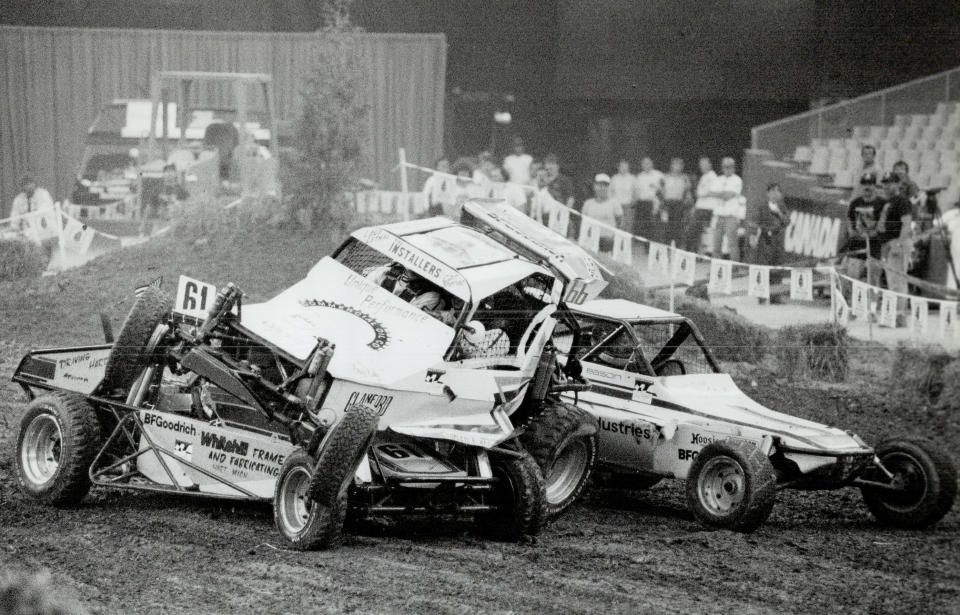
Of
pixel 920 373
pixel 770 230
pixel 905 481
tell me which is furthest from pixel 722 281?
pixel 905 481

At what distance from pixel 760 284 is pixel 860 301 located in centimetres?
120

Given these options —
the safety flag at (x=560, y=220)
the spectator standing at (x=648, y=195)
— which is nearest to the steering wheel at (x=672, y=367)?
the safety flag at (x=560, y=220)

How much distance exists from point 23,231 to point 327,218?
11.6ft

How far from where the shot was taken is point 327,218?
13.1 metres

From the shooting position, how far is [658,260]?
1434 cm

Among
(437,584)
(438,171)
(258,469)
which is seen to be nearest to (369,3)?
(438,171)

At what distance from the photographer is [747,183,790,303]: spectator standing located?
15.4 meters

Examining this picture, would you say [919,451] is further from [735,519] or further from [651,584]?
[651,584]

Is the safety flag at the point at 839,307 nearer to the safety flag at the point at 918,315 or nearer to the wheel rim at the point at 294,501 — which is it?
the safety flag at the point at 918,315

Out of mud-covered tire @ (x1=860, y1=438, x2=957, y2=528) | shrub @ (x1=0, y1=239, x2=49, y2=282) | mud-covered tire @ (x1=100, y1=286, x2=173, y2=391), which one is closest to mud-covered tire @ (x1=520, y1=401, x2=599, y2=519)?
mud-covered tire @ (x1=860, y1=438, x2=957, y2=528)

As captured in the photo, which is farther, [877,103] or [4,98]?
[877,103]

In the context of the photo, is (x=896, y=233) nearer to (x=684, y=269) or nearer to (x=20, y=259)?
(x=684, y=269)

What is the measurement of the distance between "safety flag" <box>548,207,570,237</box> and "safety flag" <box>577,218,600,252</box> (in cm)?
20

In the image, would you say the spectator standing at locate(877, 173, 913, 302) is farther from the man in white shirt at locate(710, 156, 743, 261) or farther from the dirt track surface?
the dirt track surface
